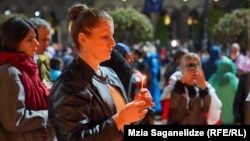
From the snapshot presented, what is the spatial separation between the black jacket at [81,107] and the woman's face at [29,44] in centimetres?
77

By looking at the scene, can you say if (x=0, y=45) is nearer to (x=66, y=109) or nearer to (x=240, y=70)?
(x=66, y=109)

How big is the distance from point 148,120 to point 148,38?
58.7 ft

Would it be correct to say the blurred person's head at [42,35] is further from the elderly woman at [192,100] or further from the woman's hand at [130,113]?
the woman's hand at [130,113]

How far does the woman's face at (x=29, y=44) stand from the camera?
318 centimetres

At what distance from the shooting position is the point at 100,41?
2438 mm

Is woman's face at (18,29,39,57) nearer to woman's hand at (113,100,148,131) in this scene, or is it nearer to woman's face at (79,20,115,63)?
woman's face at (79,20,115,63)

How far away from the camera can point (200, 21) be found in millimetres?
33250

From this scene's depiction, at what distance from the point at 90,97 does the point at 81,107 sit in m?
0.07

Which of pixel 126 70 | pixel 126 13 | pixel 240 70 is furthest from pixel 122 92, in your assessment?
pixel 126 13

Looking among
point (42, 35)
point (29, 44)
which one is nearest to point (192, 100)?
point (42, 35)

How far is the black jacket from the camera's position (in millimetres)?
2314

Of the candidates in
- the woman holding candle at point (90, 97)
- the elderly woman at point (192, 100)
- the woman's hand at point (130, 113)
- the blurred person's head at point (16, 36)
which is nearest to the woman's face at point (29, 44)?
the blurred person's head at point (16, 36)

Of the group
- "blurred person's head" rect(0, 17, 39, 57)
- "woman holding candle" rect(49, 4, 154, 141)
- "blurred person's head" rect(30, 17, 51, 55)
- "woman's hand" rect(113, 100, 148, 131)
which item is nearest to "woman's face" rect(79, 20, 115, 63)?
"woman holding candle" rect(49, 4, 154, 141)

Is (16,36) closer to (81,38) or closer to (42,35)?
(81,38)
